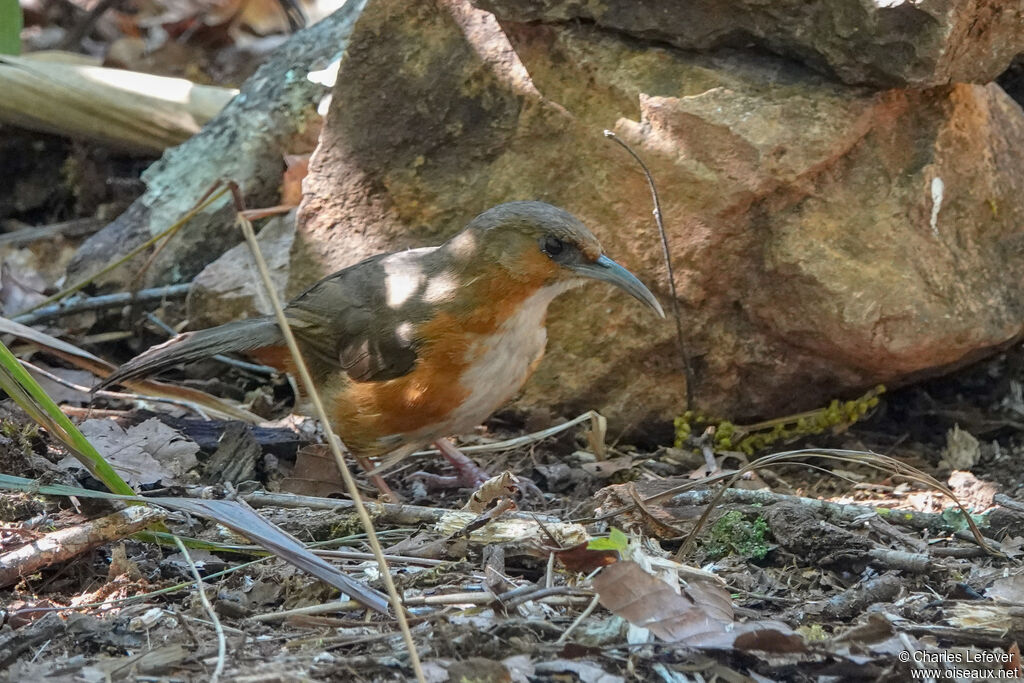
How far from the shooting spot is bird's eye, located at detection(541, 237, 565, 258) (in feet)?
13.8

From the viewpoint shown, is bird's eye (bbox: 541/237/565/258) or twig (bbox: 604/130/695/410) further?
twig (bbox: 604/130/695/410)

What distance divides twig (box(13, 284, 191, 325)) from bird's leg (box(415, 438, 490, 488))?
1746 millimetres

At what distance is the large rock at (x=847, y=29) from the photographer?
3.96 meters

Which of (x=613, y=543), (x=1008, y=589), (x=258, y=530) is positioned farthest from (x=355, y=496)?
(x=1008, y=589)

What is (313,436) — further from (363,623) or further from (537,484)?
(363,623)

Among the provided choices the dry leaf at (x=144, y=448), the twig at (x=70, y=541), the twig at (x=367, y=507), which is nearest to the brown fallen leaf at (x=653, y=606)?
the twig at (x=367, y=507)

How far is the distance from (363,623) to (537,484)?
1664 millimetres

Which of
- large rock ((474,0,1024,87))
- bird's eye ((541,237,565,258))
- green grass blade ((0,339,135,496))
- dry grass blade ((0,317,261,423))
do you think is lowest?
dry grass blade ((0,317,261,423))

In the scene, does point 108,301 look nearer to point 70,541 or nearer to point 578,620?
point 70,541

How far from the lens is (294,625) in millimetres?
2859

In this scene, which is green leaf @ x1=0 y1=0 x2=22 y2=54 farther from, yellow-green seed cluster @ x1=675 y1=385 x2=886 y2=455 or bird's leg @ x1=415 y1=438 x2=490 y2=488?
yellow-green seed cluster @ x1=675 y1=385 x2=886 y2=455

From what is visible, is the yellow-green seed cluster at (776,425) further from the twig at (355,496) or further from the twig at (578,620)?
the twig at (355,496)

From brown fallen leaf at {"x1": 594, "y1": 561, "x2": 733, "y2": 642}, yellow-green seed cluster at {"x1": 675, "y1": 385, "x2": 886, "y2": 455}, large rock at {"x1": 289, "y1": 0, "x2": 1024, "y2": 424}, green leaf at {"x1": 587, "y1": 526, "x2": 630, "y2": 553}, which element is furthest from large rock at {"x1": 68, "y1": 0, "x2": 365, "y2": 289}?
brown fallen leaf at {"x1": 594, "y1": 561, "x2": 733, "y2": 642}

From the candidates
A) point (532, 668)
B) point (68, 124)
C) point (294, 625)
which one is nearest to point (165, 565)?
point (294, 625)
